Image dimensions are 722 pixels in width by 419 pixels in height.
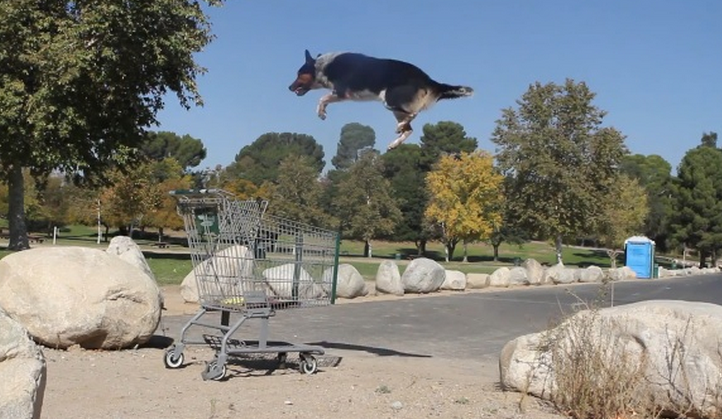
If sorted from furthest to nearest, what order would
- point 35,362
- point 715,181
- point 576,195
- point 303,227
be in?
point 715,181 < point 576,195 < point 303,227 < point 35,362

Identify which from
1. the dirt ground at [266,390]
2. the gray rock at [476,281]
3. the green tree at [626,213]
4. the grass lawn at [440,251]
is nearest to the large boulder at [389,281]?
the gray rock at [476,281]

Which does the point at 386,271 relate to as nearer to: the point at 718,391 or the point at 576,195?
the point at 718,391

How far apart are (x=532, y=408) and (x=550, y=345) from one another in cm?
61

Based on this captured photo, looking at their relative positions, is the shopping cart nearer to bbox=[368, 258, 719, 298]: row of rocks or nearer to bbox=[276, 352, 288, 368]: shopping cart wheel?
bbox=[276, 352, 288, 368]: shopping cart wheel

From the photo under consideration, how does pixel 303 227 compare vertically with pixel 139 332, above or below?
above

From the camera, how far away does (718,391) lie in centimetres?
632

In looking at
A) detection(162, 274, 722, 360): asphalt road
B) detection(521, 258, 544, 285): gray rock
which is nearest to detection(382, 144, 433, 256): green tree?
detection(521, 258, 544, 285): gray rock

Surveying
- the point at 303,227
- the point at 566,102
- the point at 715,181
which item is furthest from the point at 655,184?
the point at 303,227

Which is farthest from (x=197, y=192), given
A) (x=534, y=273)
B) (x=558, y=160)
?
(x=558, y=160)

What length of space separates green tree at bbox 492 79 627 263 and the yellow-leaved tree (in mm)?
7479

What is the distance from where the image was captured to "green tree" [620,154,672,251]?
9131 cm

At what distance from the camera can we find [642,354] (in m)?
6.72

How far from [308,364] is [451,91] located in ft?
10.9

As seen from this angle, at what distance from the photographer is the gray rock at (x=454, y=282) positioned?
25.0 metres
